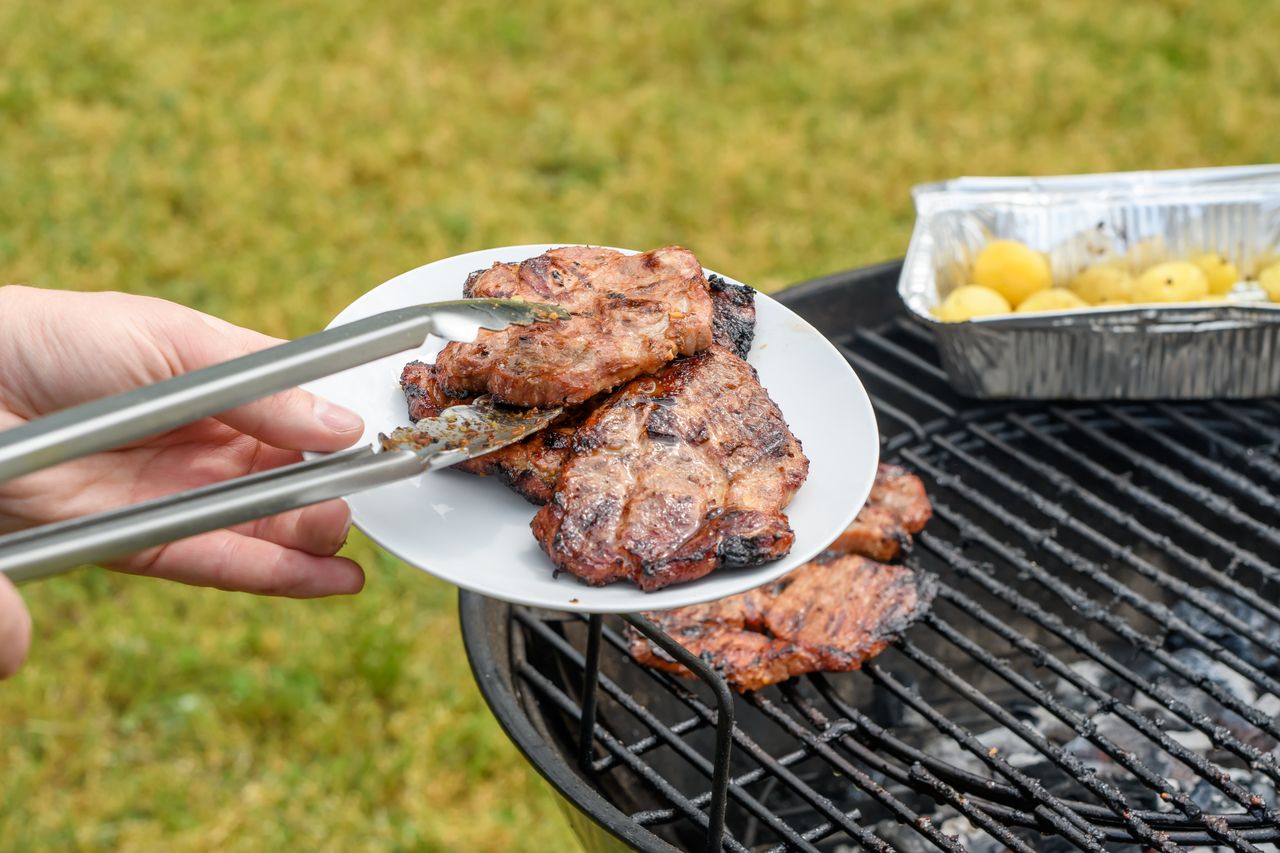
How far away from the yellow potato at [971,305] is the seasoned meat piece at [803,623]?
867 mm

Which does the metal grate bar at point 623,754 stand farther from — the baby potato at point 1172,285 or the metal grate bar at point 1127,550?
the baby potato at point 1172,285

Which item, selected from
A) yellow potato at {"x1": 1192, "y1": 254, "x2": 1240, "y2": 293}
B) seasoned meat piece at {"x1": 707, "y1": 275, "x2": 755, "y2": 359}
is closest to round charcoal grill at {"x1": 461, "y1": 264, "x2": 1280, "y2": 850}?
yellow potato at {"x1": 1192, "y1": 254, "x2": 1240, "y2": 293}

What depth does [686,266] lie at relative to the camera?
A: 88.7 inches

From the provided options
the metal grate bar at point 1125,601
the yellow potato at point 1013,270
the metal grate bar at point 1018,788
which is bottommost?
the metal grate bar at point 1018,788

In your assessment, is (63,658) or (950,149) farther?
(950,149)

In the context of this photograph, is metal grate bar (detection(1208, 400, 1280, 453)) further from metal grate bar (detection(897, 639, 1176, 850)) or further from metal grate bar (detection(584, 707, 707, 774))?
metal grate bar (detection(584, 707, 707, 774))

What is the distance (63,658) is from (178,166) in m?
2.76

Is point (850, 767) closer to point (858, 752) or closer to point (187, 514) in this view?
point (858, 752)

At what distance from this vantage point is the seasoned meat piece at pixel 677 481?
1.86m

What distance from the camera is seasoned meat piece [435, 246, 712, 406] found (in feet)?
6.69

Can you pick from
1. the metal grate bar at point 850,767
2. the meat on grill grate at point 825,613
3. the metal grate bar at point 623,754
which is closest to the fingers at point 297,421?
the metal grate bar at point 623,754

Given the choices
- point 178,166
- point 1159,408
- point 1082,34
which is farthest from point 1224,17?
point 178,166

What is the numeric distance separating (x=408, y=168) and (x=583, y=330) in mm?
4195

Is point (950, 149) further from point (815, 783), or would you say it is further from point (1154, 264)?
point (815, 783)
